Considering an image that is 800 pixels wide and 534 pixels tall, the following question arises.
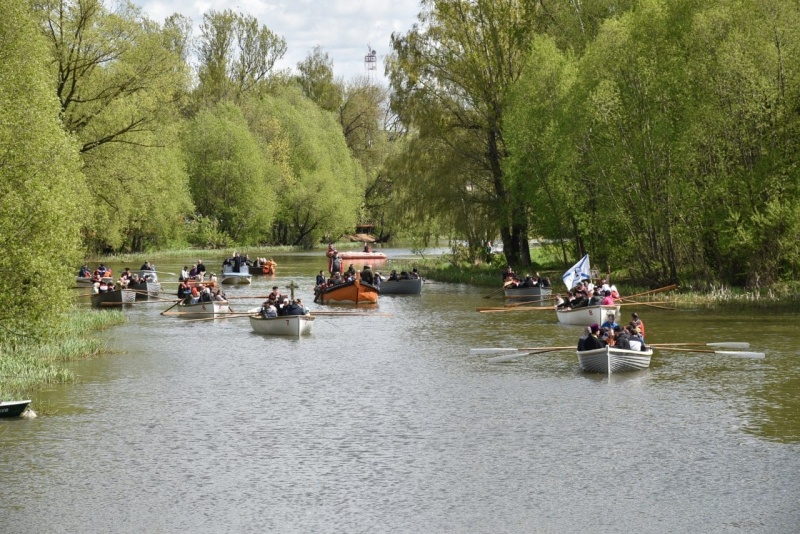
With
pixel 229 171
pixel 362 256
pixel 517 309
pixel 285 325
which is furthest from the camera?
pixel 229 171

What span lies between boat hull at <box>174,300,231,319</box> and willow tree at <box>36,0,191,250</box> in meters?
5.56

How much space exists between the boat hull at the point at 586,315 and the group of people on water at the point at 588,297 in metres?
0.20

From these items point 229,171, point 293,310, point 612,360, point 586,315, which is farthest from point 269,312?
point 229,171

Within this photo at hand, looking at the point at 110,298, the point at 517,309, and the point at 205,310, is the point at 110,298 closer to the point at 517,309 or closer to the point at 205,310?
the point at 205,310

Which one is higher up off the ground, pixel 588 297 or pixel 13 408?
pixel 588 297

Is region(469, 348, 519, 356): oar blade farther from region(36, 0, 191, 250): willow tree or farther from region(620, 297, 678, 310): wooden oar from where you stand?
region(36, 0, 191, 250): willow tree

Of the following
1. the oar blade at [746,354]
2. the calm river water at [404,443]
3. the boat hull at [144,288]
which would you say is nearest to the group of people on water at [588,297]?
the calm river water at [404,443]

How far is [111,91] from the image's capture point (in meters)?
47.9

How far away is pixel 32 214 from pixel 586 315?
68.9ft

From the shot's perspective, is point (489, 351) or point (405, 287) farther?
point (405, 287)

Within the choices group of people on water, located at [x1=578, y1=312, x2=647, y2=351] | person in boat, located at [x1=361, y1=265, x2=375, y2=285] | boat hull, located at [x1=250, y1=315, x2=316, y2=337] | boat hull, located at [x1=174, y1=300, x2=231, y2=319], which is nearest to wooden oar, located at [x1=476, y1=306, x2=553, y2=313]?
boat hull, located at [x1=250, y1=315, x2=316, y2=337]

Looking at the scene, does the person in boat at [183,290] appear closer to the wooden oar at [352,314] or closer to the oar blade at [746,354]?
the wooden oar at [352,314]

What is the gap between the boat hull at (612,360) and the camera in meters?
26.6

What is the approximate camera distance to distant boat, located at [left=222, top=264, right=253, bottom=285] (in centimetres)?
6172
